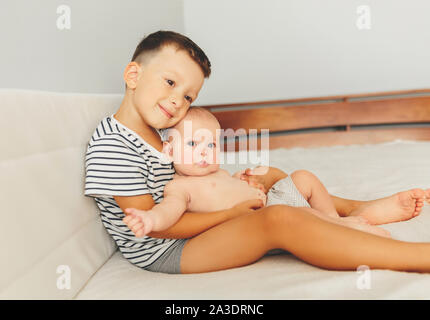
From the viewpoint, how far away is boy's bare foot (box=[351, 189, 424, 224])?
0.94m

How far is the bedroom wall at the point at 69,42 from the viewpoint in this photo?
905 mm

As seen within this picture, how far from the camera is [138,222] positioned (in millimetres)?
633

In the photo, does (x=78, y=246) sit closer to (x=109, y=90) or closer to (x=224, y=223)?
(x=224, y=223)

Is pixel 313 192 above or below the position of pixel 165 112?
below

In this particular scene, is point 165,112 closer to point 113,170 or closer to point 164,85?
point 164,85

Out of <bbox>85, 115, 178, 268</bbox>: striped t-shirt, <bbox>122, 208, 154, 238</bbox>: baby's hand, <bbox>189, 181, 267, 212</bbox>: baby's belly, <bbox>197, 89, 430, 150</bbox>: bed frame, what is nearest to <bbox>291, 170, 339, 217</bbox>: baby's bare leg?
<bbox>189, 181, 267, 212</bbox>: baby's belly

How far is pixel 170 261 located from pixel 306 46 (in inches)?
80.1

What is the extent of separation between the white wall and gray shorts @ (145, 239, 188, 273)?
1.86 m

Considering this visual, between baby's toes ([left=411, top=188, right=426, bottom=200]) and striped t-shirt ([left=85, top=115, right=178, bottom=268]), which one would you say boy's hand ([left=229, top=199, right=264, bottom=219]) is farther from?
baby's toes ([left=411, top=188, right=426, bottom=200])

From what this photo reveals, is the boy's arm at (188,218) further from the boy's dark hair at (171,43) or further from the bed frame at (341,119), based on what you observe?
the bed frame at (341,119)

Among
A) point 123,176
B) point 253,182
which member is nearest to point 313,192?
point 253,182

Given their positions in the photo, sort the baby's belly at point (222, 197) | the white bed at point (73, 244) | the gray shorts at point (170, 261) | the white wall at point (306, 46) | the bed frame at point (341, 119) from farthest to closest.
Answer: the white wall at point (306, 46)
the bed frame at point (341, 119)
the baby's belly at point (222, 197)
the gray shorts at point (170, 261)
the white bed at point (73, 244)

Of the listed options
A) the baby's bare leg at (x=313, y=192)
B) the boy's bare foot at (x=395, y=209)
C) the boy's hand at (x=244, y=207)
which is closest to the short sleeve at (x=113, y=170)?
the boy's hand at (x=244, y=207)
